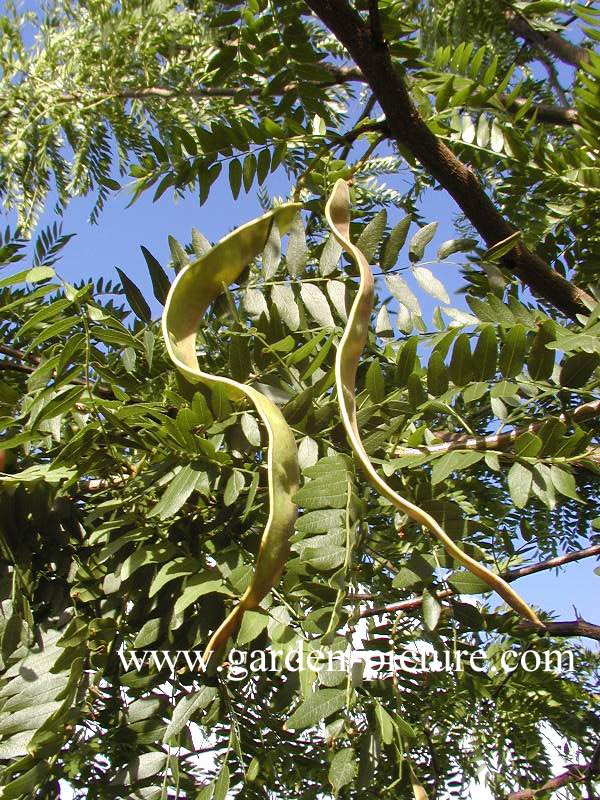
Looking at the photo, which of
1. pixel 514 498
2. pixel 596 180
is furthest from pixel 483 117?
pixel 514 498

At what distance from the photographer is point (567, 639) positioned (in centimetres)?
→ 119

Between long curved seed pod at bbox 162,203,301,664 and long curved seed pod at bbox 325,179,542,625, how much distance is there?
4cm

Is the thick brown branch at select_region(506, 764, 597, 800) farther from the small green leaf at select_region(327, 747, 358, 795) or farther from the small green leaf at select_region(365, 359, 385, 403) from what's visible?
the small green leaf at select_region(365, 359, 385, 403)

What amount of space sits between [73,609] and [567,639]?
902 millimetres

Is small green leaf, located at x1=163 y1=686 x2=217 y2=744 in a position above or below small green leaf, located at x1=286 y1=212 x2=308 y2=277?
below

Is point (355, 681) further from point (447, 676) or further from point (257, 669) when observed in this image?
point (447, 676)

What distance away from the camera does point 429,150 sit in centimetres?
75

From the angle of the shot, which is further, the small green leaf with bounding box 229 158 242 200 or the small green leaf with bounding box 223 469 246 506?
the small green leaf with bounding box 229 158 242 200

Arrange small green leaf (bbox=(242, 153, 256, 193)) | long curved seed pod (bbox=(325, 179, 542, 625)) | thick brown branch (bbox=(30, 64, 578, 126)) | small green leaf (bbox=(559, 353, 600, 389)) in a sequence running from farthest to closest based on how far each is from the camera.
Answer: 1. thick brown branch (bbox=(30, 64, 578, 126))
2. small green leaf (bbox=(242, 153, 256, 193))
3. small green leaf (bbox=(559, 353, 600, 389))
4. long curved seed pod (bbox=(325, 179, 542, 625))

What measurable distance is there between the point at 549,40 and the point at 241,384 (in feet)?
5.18

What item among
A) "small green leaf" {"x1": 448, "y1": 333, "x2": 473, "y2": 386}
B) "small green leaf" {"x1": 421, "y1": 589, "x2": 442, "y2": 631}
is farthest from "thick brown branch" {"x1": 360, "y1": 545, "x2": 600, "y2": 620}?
"small green leaf" {"x1": 448, "y1": 333, "x2": 473, "y2": 386}

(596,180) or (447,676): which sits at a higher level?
(596,180)

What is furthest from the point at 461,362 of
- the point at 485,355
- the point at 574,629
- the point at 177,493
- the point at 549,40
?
the point at 549,40

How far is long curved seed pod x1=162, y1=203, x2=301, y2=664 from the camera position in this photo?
417mm
